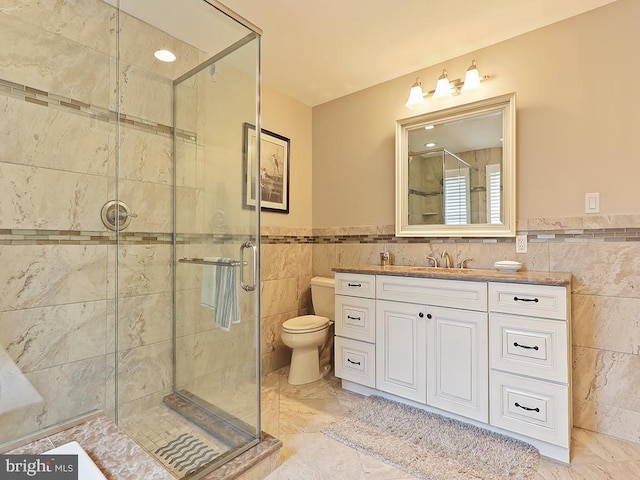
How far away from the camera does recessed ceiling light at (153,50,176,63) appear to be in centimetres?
206

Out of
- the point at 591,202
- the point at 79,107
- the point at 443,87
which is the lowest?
the point at 591,202

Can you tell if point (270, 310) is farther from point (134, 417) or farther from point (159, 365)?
point (134, 417)

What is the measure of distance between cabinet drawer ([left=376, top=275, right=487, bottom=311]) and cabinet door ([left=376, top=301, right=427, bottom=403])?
0.19 ft

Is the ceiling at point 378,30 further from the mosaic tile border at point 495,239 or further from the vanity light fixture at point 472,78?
the mosaic tile border at point 495,239

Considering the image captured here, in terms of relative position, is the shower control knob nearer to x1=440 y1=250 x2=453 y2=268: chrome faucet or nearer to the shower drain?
the shower drain

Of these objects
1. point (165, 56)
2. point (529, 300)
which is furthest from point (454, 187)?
point (165, 56)

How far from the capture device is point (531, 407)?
167 centimetres

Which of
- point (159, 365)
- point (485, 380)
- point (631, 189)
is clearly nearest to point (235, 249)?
point (159, 365)

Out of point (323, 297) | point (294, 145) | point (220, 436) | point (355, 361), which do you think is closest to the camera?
point (220, 436)

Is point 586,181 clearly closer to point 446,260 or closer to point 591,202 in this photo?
point 591,202

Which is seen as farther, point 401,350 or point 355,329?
point 355,329

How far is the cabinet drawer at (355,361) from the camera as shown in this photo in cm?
226

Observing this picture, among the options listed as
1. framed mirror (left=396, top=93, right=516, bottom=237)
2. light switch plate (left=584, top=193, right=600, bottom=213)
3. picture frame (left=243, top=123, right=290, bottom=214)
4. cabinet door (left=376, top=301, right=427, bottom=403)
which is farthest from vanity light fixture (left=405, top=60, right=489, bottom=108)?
cabinet door (left=376, top=301, right=427, bottom=403)

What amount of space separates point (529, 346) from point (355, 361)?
1.08 meters
